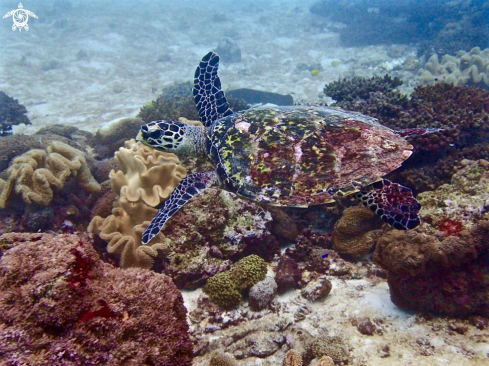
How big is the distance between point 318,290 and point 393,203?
145 cm

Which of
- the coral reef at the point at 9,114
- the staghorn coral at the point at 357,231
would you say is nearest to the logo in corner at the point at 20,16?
the coral reef at the point at 9,114

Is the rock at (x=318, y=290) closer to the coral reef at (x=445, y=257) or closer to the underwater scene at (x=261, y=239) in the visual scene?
the underwater scene at (x=261, y=239)

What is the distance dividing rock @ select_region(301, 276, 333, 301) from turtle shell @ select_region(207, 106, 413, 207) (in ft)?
3.42

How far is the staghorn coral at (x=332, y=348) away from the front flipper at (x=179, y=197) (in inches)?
86.7

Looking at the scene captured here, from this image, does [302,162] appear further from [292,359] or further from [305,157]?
[292,359]

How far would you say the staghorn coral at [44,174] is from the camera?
13.1ft

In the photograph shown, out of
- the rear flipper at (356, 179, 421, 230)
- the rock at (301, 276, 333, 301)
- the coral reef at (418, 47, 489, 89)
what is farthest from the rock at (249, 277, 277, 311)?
the coral reef at (418, 47, 489, 89)

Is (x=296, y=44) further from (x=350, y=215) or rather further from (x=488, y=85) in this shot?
(x=350, y=215)

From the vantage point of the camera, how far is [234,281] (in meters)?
3.39

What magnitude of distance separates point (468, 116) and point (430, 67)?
10257mm

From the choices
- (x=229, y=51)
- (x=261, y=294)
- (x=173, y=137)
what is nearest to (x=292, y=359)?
(x=261, y=294)

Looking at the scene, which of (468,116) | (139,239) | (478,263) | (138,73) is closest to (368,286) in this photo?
(478,263)

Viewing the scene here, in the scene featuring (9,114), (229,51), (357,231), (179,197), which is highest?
(229,51)

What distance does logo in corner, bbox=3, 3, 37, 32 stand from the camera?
25006 mm
